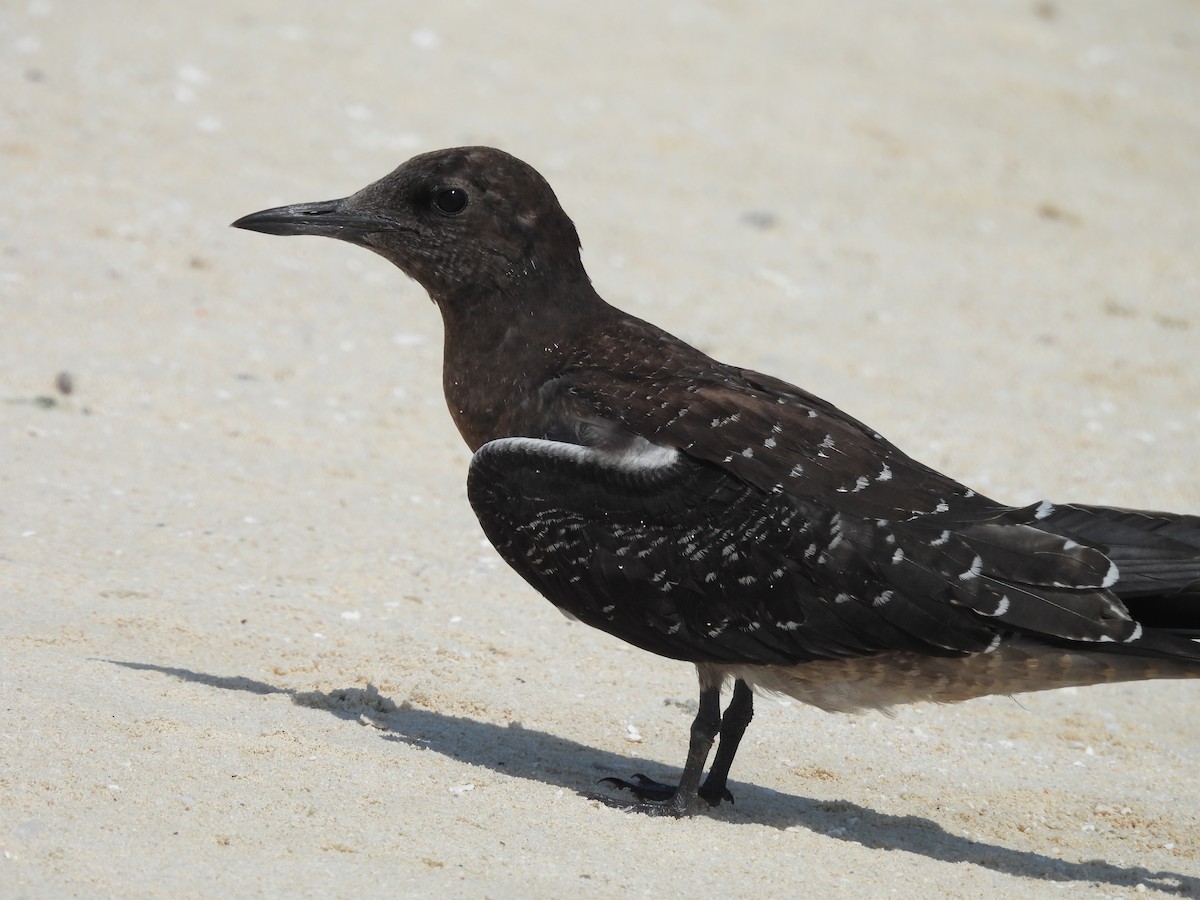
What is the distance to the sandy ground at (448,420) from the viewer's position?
16.5 ft

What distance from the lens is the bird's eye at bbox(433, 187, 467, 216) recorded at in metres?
5.92

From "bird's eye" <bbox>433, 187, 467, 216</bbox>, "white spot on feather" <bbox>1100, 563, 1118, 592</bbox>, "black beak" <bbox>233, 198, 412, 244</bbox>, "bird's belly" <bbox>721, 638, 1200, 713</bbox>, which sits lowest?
"bird's belly" <bbox>721, 638, 1200, 713</bbox>

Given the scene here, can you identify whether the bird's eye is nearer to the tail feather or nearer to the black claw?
the black claw

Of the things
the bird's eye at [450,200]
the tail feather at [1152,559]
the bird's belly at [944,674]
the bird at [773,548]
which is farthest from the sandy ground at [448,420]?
the bird's eye at [450,200]

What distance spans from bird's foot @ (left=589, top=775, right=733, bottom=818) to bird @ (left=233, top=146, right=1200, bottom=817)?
1 centimetres

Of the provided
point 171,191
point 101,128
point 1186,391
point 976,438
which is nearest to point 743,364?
point 976,438

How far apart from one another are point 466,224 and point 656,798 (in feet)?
7.21

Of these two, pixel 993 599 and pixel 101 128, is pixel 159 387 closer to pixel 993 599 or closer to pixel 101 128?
pixel 101 128

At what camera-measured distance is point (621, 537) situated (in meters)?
5.33

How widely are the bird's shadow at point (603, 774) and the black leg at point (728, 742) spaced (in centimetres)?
6

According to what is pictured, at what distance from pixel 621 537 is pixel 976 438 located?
524cm

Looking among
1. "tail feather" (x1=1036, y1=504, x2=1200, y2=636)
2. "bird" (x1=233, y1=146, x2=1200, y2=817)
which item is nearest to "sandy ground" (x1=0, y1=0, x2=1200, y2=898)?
"bird" (x1=233, y1=146, x2=1200, y2=817)

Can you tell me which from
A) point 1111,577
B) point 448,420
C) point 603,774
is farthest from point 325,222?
point 448,420

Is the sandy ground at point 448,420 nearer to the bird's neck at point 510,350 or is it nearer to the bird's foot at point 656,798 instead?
the bird's foot at point 656,798
